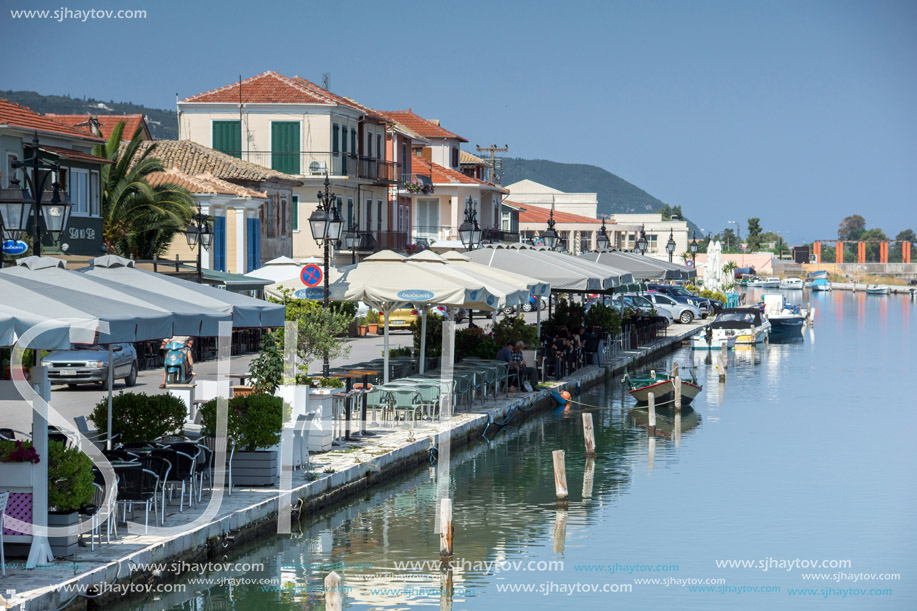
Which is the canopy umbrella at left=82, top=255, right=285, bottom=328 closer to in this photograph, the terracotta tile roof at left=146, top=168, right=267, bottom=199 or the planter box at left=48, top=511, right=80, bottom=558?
the planter box at left=48, top=511, right=80, bottom=558

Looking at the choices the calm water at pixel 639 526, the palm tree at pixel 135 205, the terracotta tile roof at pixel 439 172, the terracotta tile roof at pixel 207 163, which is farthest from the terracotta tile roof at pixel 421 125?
the calm water at pixel 639 526

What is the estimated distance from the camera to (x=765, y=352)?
5397cm

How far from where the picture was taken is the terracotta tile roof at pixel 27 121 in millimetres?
31938

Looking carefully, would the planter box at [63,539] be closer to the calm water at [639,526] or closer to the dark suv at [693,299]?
the calm water at [639,526]

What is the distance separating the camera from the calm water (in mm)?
14312

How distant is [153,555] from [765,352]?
45.2m

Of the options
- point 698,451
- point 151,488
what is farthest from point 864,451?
point 151,488

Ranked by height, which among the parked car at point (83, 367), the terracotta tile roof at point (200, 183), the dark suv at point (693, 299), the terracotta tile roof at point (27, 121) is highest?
the terracotta tile roof at point (27, 121)

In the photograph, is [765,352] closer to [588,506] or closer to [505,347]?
[505,347]

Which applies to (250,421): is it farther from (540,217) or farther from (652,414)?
(540,217)

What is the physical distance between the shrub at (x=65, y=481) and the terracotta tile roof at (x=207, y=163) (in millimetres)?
34518

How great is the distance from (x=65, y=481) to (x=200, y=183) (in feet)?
107

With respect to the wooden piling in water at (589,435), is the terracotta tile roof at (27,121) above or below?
above

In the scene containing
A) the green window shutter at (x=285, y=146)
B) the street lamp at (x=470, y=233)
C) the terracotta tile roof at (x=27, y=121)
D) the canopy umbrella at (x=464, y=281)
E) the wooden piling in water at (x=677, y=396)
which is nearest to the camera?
the canopy umbrella at (x=464, y=281)
